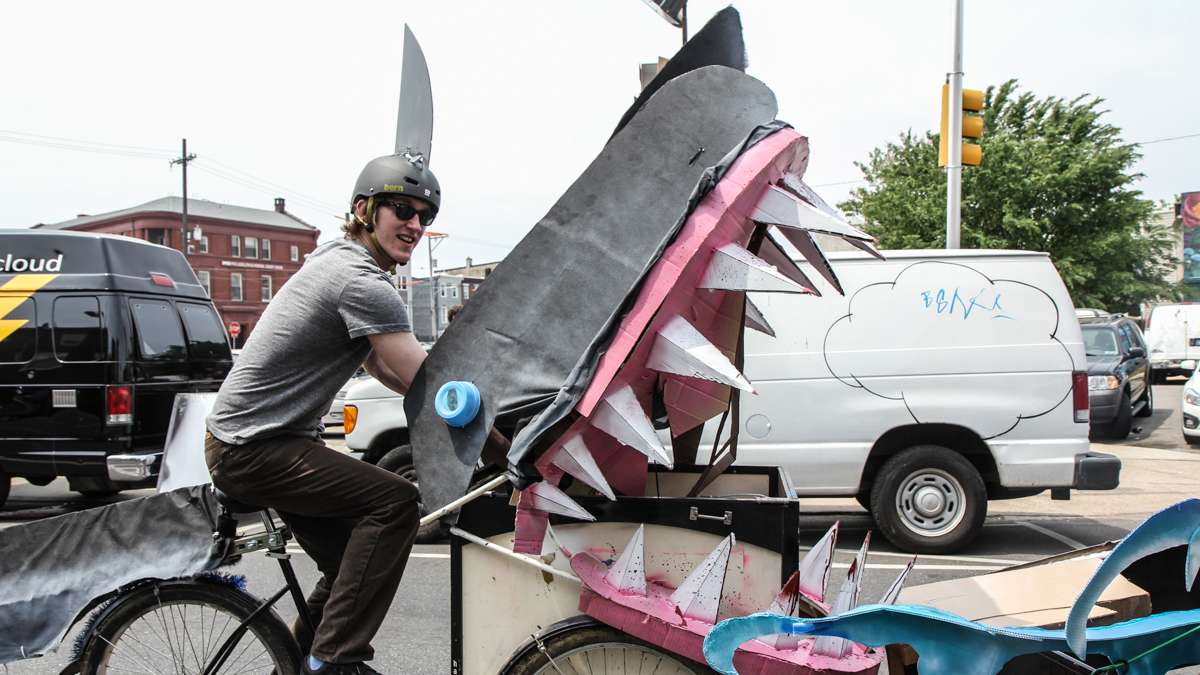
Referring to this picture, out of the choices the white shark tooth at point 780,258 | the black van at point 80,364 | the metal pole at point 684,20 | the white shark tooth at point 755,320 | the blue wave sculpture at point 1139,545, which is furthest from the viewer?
the black van at point 80,364

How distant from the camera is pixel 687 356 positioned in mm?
→ 2357

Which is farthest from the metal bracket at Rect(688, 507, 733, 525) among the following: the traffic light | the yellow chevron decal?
the traffic light

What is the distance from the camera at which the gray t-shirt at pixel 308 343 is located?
8.52 ft

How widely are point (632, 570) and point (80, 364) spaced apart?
28.0 feet

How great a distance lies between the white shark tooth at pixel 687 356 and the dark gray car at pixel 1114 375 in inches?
477

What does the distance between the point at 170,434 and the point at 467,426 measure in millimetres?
1523

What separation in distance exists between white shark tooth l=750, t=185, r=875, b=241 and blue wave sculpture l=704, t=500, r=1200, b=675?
107 cm

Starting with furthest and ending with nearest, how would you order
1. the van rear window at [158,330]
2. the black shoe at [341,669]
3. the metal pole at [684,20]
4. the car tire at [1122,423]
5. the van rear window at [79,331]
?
the car tire at [1122,423]
the van rear window at [158,330]
the van rear window at [79,331]
the metal pole at [684,20]
the black shoe at [341,669]

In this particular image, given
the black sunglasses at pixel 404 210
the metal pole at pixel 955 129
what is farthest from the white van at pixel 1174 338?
the black sunglasses at pixel 404 210

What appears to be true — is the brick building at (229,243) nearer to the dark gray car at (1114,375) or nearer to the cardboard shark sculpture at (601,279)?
the dark gray car at (1114,375)

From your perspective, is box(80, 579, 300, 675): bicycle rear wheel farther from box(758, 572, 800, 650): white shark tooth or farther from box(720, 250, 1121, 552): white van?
box(720, 250, 1121, 552): white van

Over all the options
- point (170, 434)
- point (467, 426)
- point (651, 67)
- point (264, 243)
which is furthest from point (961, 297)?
point (264, 243)

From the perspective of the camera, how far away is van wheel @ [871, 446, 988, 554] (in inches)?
260

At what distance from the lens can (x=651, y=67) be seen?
609 centimetres
